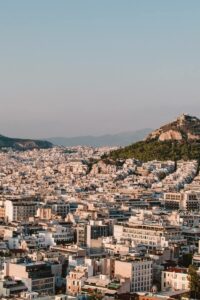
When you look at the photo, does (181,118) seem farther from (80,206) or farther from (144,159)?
(80,206)

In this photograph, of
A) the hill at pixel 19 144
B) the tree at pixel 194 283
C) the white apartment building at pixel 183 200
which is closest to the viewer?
the tree at pixel 194 283

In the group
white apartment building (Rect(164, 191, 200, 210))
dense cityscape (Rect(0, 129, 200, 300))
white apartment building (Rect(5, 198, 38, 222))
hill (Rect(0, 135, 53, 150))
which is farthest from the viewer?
hill (Rect(0, 135, 53, 150))

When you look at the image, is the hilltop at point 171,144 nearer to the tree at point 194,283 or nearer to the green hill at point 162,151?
the green hill at point 162,151

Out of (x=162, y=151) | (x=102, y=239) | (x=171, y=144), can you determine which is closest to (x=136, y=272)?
(x=102, y=239)

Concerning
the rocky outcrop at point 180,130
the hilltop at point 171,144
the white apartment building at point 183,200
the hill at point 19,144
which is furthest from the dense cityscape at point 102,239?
the hill at point 19,144

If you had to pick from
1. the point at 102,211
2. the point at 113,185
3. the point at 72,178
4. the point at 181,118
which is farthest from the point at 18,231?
the point at 181,118

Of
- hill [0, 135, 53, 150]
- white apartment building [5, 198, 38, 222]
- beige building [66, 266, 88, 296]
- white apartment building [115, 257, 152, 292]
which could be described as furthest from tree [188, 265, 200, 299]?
hill [0, 135, 53, 150]

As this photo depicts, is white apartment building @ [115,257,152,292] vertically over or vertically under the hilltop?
under

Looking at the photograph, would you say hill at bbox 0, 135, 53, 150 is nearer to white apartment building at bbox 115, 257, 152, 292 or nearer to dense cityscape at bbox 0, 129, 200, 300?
dense cityscape at bbox 0, 129, 200, 300
